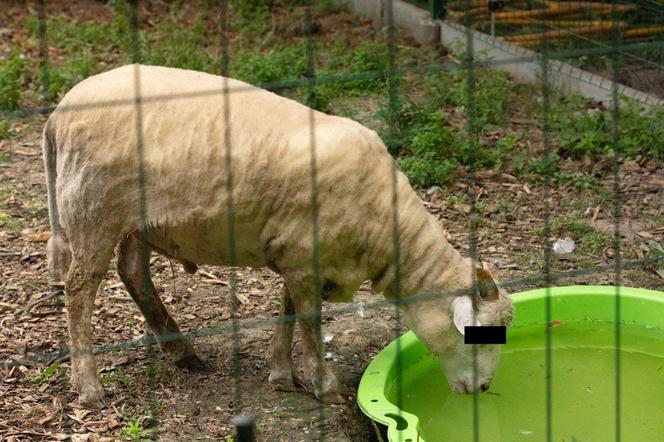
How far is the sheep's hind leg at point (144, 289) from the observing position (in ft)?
17.2

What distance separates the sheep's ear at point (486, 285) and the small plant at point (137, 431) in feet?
4.76

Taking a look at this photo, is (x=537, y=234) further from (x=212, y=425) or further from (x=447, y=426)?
(x=212, y=425)

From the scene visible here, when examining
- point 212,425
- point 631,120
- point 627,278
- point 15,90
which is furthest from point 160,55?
point 212,425

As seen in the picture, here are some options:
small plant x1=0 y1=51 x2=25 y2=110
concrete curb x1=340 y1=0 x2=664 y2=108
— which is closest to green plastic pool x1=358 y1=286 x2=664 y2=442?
concrete curb x1=340 y1=0 x2=664 y2=108

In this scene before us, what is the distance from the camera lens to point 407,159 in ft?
24.6

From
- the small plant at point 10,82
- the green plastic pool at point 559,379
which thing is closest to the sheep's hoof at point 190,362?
the green plastic pool at point 559,379

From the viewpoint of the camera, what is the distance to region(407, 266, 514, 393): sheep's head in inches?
188

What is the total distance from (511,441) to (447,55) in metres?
5.48

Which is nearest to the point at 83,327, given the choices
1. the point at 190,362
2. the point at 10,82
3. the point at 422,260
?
the point at 190,362

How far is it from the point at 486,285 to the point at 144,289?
1.55m

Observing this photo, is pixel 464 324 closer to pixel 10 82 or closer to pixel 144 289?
pixel 144 289

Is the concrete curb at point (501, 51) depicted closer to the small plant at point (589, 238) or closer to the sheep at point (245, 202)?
the small plant at point (589, 238)

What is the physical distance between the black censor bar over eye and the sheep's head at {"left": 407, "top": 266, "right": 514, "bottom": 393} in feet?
0.08

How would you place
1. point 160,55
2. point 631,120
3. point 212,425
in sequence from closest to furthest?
1. point 212,425
2. point 631,120
3. point 160,55
